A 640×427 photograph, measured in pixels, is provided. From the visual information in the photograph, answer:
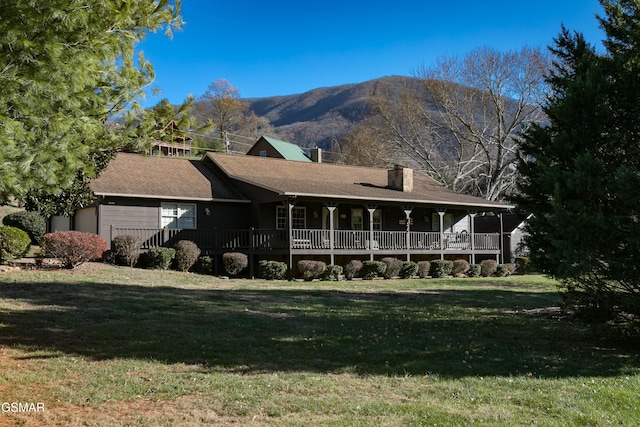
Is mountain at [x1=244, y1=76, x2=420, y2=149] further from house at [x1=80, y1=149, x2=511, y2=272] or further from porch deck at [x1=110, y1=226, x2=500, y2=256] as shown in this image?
porch deck at [x1=110, y1=226, x2=500, y2=256]

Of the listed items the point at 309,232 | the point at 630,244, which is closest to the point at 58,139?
the point at 630,244

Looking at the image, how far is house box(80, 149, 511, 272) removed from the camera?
22.6m

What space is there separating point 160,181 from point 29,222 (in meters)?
5.84

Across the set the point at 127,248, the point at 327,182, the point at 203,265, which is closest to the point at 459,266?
the point at 327,182

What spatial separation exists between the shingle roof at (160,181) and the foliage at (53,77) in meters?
15.5

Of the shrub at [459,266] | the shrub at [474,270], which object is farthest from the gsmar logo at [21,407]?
the shrub at [474,270]

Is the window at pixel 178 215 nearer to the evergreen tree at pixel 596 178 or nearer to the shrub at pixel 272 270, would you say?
the shrub at pixel 272 270

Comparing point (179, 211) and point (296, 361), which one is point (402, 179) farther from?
point (296, 361)

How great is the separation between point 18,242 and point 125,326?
9.28 meters

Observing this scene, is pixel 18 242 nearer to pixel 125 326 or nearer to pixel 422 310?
pixel 125 326

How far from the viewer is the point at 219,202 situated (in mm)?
24875

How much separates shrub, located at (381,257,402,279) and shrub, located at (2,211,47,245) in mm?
14954

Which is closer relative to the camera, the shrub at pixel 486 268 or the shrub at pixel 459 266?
the shrub at pixel 459 266

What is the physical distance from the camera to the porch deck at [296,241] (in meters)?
22.5
